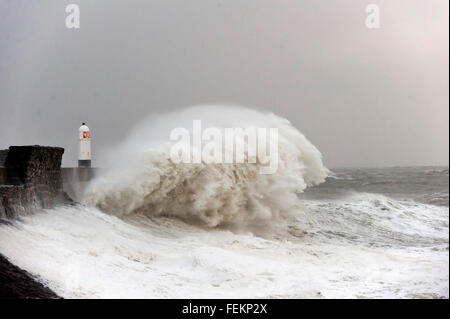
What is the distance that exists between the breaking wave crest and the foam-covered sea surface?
0.02 metres

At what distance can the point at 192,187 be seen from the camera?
8641 millimetres

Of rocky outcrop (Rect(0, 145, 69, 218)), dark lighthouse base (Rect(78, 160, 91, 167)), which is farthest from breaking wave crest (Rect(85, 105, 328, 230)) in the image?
rocky outcrop (Rect(0, 145, 69, 218))

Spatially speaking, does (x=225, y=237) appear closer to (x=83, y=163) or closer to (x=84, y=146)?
(x=83, y=163)

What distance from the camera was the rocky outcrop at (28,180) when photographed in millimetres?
5277

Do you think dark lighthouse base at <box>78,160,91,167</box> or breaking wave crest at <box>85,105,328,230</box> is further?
dark lighthouse base at <box>78,160,91,167</box>

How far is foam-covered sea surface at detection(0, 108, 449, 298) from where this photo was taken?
15.2 feet

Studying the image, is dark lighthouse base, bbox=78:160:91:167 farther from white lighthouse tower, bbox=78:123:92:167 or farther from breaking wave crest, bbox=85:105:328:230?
breaking wave crest, bbox=85:105:328:230

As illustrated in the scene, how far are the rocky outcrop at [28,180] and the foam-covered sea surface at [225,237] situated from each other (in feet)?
0.69

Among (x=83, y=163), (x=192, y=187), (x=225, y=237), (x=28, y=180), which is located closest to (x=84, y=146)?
(x=83, y=163)

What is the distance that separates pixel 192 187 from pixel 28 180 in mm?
3230

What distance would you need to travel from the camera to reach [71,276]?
4.36 metres

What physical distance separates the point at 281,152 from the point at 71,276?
6826 millimetres
